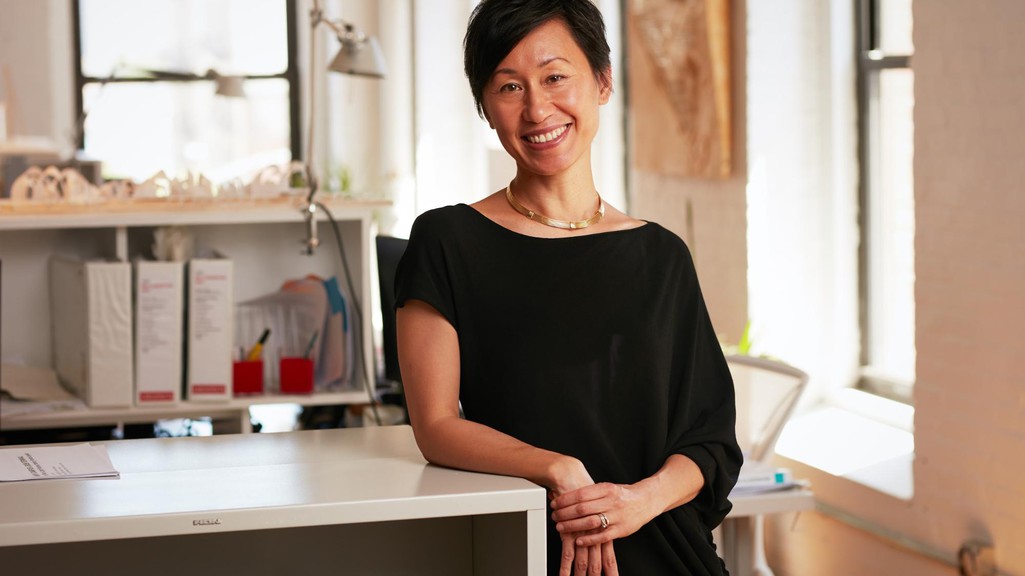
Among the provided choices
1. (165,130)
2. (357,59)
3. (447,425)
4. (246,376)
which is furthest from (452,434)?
(165,130)

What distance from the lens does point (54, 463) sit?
4.91 feet

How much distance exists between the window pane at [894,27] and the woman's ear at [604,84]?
270 cm

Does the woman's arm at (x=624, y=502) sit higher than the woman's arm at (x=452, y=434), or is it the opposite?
the woman's arm at (x=452, y=434)

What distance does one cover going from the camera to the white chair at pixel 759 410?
9.67 ft

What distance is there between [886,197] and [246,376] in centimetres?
234

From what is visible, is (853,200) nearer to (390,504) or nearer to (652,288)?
→ (652,288)

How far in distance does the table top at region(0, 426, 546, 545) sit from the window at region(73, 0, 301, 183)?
643 centimetres

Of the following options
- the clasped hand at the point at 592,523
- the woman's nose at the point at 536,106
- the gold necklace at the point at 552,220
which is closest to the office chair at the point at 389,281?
the gold necklace at the point at 552,220

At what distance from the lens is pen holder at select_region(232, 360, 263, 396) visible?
11.2ft

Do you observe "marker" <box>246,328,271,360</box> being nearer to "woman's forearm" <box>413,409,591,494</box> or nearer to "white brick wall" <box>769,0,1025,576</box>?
"white brick wall" <box>769,0,1025,576</box>

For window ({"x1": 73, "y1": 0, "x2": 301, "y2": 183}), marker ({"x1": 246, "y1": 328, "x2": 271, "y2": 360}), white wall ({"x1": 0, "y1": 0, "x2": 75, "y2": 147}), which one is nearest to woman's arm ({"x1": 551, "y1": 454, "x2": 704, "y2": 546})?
marker ({"x1": 246, "y1": 328, "x2": 271, "y2": 360})

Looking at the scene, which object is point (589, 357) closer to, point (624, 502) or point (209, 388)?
point (624, 502)

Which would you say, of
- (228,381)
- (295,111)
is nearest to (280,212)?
(228,381)

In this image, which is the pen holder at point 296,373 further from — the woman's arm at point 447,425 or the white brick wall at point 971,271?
the woman's arm at point 447,425
